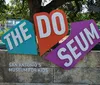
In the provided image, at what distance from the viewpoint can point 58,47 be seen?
813 cm

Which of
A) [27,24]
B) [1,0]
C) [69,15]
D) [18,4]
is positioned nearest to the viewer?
[27,24]

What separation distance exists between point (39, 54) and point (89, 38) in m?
1.39

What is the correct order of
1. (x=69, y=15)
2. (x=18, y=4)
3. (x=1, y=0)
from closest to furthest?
(x=1, y=0), (x=69, y=15), (x=18, y=4)

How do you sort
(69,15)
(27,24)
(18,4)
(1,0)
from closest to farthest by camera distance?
(27,24), (1,0), (69,15), (18,4)

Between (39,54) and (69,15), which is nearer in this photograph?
(39,54)

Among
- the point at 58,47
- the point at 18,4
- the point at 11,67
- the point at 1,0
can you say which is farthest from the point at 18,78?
the point at 18,4

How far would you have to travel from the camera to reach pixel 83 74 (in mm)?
8172

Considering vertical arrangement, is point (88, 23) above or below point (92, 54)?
above

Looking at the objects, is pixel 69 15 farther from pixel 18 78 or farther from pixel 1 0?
pixel 18 78

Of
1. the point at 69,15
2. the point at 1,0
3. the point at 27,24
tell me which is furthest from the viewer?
the point at 69,15

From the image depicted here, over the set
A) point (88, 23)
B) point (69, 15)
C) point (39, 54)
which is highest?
point (88, 23)

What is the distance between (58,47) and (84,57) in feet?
2.42

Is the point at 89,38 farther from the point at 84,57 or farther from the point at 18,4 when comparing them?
the point at 18,4

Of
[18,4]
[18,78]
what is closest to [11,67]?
[18,78]
